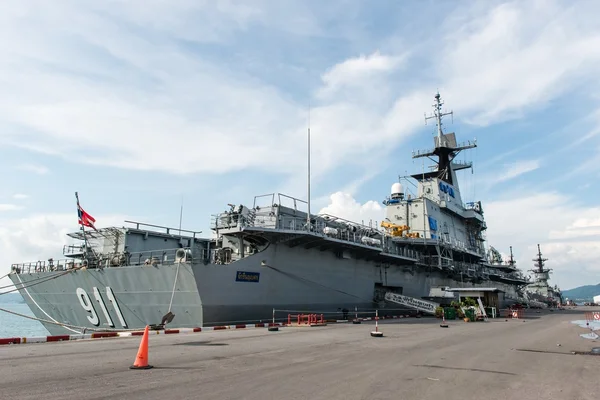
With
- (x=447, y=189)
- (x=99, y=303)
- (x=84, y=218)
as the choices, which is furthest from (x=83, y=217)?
(x=447, y=189)

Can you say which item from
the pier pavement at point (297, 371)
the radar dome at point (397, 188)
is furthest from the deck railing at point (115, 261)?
the radar dome at point (397, 188)

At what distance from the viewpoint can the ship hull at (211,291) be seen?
60.5 ft

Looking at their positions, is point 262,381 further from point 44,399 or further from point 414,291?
point 414,291

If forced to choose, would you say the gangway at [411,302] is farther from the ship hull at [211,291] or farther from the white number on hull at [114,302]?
the white number on hull at [114,302]

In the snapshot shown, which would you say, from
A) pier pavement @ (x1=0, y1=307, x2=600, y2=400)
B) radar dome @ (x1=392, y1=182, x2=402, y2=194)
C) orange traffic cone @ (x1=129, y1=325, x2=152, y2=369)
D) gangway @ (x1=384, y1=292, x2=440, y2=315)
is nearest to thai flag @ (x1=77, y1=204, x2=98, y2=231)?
pier pavement @ (x1=0, y1=307, x2=600, y2=400)

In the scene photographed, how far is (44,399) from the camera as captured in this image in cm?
540

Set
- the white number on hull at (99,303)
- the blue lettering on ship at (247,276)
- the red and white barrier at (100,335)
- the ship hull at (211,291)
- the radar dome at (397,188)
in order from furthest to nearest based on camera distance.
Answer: the radar dome at (397,188)
the white number on hull at (99,303)
the blue lettering on ship at (247,276)
the ship hull at (211,291)
the red and white barrier at (100,335)

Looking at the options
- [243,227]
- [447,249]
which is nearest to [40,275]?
[243,227]

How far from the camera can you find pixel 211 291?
18.3 m

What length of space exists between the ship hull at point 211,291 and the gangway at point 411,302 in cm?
103

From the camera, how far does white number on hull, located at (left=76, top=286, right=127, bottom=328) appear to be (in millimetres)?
21031

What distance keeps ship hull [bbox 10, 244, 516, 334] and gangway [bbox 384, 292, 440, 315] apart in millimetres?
1030

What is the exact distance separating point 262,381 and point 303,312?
16.2 m

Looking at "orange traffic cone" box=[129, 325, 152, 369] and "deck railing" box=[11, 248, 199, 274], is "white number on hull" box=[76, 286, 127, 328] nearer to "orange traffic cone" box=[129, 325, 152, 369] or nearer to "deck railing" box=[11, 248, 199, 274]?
"deck railing" box=[11, 248, 199, 274]
